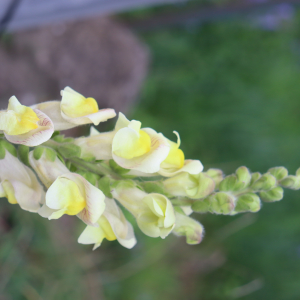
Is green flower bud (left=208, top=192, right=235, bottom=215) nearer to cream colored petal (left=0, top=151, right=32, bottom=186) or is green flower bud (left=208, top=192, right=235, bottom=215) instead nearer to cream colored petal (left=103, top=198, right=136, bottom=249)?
cream colored petal (left=103, top=198, right=136, bottom=249)

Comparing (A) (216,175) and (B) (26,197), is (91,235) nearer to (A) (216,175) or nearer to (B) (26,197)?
(B) (26,197)

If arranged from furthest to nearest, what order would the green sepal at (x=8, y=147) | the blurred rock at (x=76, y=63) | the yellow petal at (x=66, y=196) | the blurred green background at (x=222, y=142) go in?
the blurred green background at (x=222, y=142), the blurred rock at (x=76, y=63), the green sepal at (x=8, y=147), the yellow petal at (x=66, y=196)

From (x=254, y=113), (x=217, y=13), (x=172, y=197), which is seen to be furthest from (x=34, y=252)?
(x=217, y=13)

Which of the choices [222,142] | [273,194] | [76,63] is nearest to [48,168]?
[273,194]

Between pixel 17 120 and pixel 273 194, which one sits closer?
pixel 17 120

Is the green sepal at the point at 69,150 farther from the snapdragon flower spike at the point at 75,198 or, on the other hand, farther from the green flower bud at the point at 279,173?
the green flower bud at the point at 279,173

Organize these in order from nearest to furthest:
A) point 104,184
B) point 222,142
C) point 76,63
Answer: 1. point 104,184
2. point 76,63
3. point 222,142

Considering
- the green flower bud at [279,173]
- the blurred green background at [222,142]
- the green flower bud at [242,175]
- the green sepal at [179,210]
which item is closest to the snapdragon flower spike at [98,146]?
the green sepal at [179,210]
